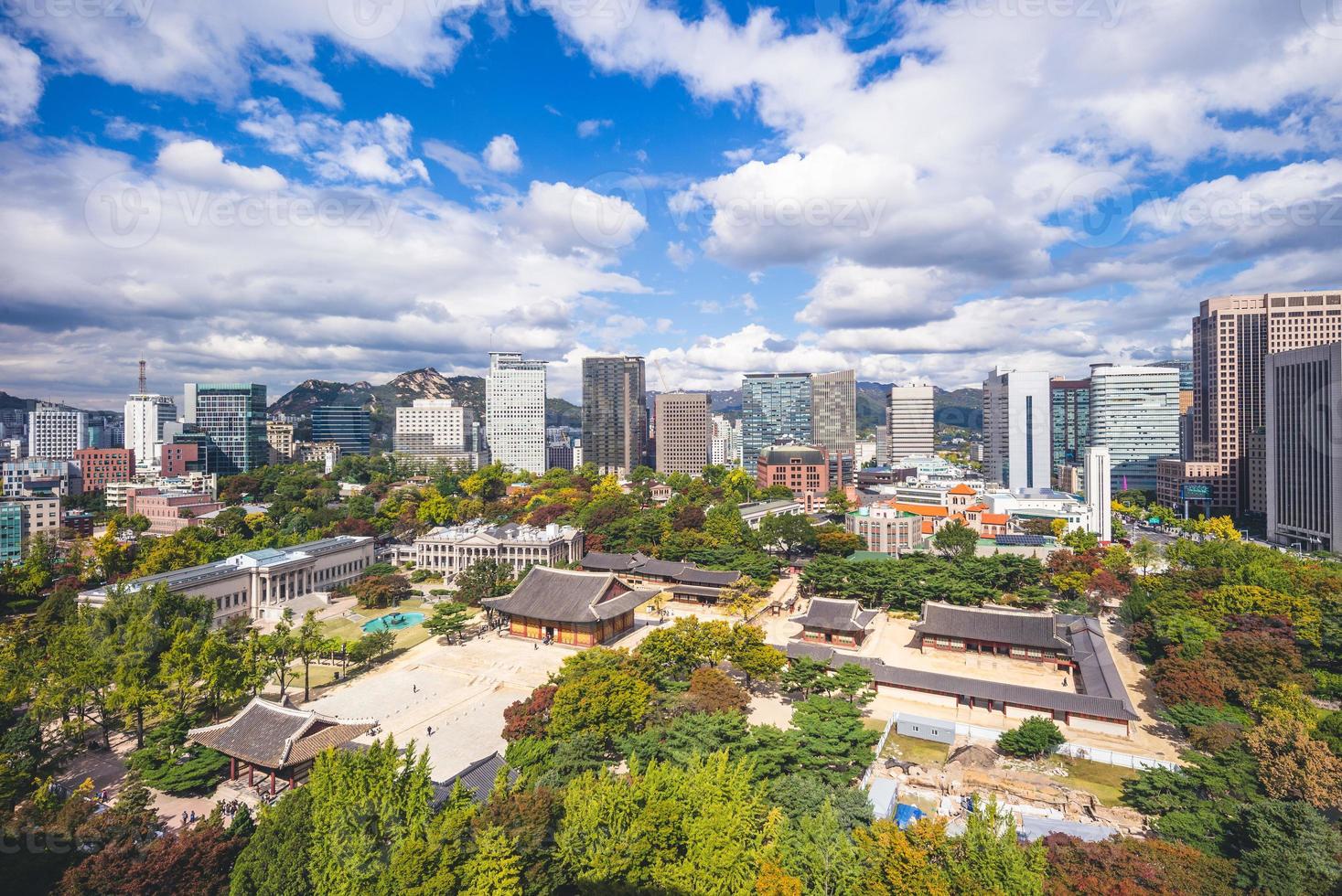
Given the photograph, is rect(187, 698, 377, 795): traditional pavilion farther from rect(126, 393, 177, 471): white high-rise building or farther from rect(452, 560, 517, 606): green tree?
rect(126, 393, 177, 471): white high-rise building

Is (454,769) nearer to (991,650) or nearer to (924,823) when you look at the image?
(924,823)

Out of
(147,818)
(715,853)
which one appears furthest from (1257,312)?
(147,818)

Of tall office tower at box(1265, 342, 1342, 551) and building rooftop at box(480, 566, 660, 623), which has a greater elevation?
tall office tower at box(1265, 342, 1342, 551)

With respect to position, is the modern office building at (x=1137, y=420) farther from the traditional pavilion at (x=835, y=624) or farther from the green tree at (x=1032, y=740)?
the green tree at (x=1032, y=740)

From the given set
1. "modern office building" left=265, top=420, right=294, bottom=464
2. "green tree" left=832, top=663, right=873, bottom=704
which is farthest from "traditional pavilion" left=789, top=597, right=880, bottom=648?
"modern office building" left=265, top=420, right=294, bottom=464

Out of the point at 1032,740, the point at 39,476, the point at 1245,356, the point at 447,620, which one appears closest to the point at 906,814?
the point at 1032,740

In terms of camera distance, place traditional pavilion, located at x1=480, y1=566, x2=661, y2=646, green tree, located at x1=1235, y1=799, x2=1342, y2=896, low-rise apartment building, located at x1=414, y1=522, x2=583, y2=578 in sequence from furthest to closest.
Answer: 1. low-rise apartment building, located at x1=414, y1=522, x2=583, y2=578
2. traditional pavilion, located at x1=480, y1=566, x2=661, y2=646
3. green tree, located at x1=1235, y1=799, x2=1342, y2=896

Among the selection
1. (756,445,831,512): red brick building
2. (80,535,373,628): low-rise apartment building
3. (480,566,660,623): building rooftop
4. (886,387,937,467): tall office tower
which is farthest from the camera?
(886,387,937,467): tall office tower
